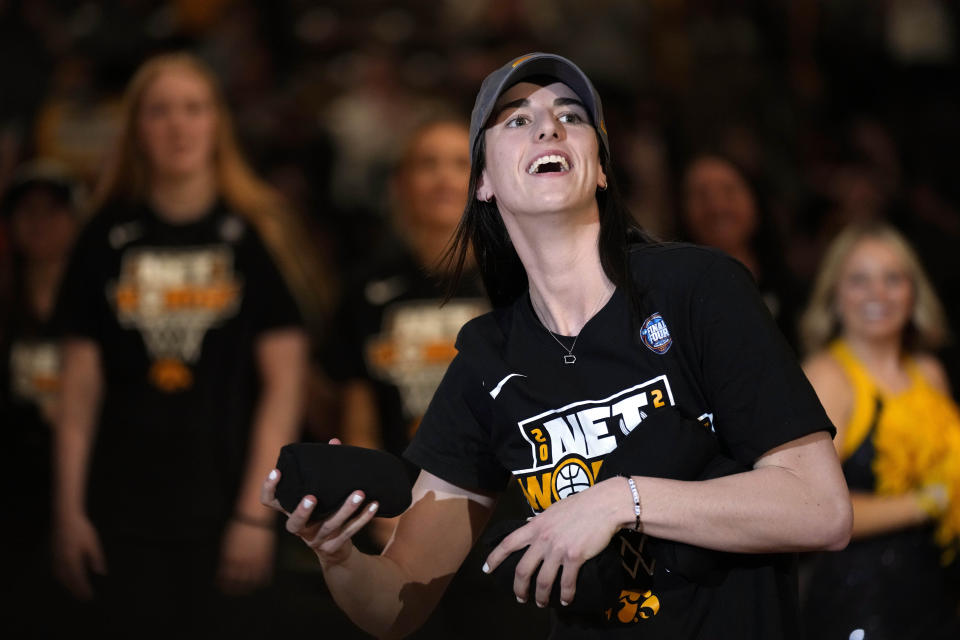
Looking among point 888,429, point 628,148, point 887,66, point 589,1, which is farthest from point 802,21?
point 888,429

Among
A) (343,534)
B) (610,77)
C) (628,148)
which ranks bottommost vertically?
(343,534)

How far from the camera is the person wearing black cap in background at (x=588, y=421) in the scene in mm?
1989

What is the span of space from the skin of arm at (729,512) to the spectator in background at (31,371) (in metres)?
3.15

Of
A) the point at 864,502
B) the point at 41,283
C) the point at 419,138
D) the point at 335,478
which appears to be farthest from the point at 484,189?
the point at 41,283

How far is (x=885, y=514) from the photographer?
394 centimetres

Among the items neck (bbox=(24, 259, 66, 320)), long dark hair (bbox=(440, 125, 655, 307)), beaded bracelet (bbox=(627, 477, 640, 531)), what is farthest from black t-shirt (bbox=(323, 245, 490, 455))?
beaded bracelet (bbox=(627, 477, 640, 531))

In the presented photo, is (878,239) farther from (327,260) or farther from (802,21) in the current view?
(802,21)

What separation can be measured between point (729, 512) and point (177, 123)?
318cm

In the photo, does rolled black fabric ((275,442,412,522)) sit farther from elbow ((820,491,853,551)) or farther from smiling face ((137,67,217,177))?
smiling face ((137,67,217,177))

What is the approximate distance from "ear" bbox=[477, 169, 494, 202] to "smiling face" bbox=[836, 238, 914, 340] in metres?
2.33

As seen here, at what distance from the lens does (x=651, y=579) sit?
2119mm

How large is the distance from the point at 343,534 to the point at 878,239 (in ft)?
9.88

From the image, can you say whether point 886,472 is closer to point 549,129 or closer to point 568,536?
point 549,129

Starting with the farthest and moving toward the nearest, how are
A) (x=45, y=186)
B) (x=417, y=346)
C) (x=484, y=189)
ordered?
(x=45, y=186) → (x=417, y=346) → (x=484, y=189)
